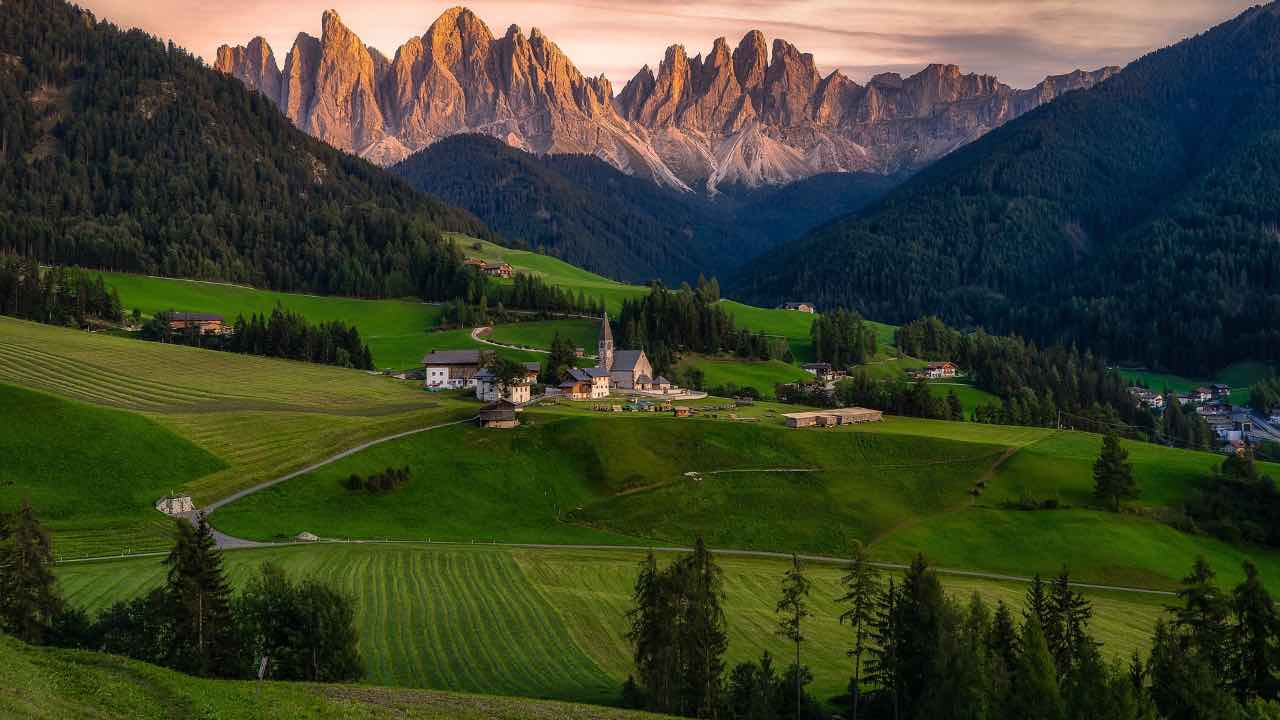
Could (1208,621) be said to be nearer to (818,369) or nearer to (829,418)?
(829,418)

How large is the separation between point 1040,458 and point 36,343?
119 metres

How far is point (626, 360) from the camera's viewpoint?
149375mm

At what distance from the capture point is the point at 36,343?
120 m

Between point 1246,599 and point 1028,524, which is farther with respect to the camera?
point 1028,524

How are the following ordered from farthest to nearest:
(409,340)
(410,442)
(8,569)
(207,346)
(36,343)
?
(409,340)
(207,346)
(36,343)
(410,442)
(8,569)

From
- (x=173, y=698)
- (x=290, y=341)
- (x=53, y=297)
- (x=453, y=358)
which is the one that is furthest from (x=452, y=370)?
(x=173, y=698)

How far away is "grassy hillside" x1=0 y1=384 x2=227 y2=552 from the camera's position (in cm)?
7631

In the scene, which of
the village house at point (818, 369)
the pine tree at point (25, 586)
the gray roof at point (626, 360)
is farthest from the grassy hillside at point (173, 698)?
the village house at point (818, 369)

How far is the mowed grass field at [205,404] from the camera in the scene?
86.4 meters

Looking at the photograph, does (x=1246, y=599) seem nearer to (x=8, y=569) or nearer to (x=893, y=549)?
(x=893, y=549)

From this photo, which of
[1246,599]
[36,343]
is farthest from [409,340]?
[1246,599]

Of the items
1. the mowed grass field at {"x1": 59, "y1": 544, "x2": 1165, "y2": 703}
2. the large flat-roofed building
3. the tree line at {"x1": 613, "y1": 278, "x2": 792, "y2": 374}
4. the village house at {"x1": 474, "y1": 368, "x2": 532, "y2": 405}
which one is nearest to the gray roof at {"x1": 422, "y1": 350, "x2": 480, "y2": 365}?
the village house at {"x1": 474, "y1": 368, "x2": 532, "y2": 405}

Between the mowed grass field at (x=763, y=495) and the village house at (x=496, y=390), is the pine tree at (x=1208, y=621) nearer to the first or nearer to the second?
the mowed grass field at (x=763, y=495)

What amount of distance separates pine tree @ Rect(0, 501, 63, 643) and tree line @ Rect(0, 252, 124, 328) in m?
126
